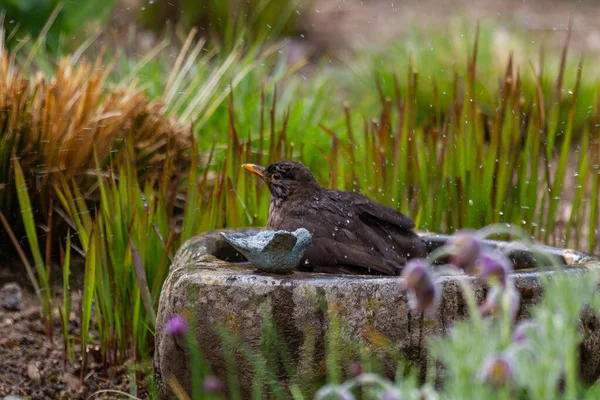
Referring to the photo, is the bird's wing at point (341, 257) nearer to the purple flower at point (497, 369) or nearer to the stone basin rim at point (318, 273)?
the stone basin rim at point (318, 273)

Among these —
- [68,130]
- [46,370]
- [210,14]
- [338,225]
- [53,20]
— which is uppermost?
[210,14]

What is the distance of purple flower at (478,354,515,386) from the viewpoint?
158cm

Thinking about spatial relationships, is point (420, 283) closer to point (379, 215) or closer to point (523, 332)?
point (523, 332)

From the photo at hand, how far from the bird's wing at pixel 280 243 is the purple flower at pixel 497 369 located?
1249mm

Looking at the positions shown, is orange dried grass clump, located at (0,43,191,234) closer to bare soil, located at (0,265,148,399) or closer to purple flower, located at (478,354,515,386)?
bare soil, located at (0,265,148,399)

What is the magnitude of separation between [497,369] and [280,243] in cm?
129

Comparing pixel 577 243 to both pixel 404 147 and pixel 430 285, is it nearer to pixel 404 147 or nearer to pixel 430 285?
pixel 404 147

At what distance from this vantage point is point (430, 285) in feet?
5.79

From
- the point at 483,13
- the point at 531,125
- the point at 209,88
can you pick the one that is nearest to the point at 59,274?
the point at 209,88

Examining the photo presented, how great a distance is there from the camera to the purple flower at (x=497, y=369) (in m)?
1.58

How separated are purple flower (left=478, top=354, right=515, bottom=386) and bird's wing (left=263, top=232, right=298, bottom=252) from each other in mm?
1249

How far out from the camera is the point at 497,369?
5.19 ft

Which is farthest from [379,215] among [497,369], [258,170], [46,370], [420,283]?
[497,369]

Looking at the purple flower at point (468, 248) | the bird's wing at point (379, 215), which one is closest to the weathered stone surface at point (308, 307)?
the bird's wing at point (379, 215)
